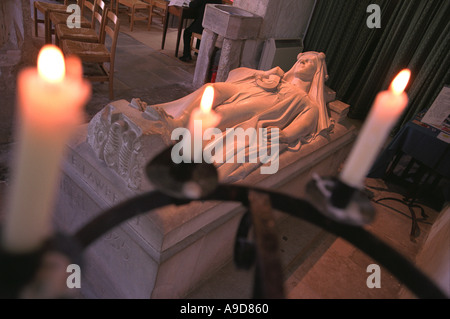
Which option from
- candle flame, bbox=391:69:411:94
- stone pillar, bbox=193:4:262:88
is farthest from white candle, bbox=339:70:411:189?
stone pillar, bbox=193:4:262:88

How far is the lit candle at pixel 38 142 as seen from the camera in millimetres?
245

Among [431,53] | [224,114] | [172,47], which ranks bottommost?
[172,47]

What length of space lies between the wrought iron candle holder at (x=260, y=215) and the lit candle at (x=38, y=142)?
32mm

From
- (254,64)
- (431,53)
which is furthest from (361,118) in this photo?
(254,64)

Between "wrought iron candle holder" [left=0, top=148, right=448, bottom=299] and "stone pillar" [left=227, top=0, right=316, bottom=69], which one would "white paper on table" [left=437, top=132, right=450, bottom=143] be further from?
"wrought iron candle holder" [left=0, top=148, right=448, bottom=299]

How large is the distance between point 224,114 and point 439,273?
155 centimetres

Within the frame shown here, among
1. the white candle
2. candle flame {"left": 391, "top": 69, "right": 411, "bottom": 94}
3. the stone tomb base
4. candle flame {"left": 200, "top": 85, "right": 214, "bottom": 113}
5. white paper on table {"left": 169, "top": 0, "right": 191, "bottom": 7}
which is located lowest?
the stone tomb base

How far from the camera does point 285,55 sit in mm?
4984

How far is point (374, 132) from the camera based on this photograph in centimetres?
42

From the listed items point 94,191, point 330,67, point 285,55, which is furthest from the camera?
point 330,67

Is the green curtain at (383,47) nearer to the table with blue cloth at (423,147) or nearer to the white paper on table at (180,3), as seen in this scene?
the table with blue cloth at (423,147)

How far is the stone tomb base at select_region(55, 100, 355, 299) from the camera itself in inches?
64.2

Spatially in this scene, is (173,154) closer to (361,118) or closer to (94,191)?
(94,191)

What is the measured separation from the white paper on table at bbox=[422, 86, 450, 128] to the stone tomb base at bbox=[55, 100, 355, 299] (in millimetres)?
2016
